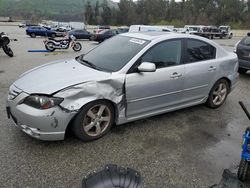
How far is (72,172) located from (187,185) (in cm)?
129

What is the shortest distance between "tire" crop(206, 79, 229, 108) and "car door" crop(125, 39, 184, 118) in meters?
0.94

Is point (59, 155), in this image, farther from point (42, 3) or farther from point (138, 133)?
point (42, 3)

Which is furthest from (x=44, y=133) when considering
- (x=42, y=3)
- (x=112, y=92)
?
(x=42, y=3)

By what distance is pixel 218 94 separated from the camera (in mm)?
4648

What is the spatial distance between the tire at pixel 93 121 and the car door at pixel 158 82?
33 cm

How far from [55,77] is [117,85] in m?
0.85

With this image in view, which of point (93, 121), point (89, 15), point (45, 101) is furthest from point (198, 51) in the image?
point (89, 15)

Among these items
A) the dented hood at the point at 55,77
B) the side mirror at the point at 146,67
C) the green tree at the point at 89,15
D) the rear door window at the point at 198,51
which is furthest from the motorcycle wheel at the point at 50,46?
the green tree at the point at 89,15

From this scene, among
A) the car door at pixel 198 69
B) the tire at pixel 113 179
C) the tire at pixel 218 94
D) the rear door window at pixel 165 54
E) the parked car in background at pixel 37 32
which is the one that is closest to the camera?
the tire at pixel 113 179

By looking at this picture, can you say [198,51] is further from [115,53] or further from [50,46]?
[50,46]

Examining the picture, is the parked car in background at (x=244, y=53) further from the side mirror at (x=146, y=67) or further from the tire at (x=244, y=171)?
the tire at (x=244, y=171)

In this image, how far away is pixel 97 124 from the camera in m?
3.24

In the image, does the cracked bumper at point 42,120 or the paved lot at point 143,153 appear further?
the cracked bumper at point 42,120

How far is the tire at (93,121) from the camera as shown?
119 inches
